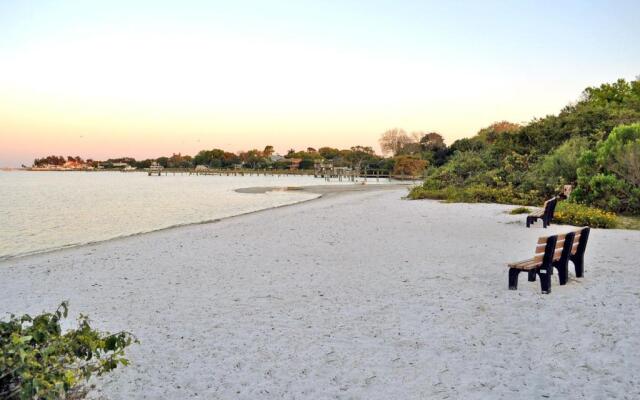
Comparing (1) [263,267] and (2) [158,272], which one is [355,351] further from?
(2) [158,272]

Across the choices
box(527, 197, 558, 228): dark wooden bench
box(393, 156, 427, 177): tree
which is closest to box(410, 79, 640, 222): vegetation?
box(527, 197, 558, 228): dark wooden bench

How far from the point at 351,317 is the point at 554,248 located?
342 cm

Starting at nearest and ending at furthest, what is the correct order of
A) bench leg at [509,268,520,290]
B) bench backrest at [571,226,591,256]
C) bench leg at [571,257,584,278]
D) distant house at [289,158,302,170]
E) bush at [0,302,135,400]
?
bush at [0,302,135,400]
bench leg at [509,268,520,290]
bench backrest at [571,226,591,256]
bench leg at [571,257,584,278]
distant house at [289,158,302,170]

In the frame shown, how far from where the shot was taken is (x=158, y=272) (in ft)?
33.5

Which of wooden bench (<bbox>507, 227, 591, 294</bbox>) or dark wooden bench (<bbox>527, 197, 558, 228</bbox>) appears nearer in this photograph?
wooden bench (<bbox>507, 227, 591, 294</bbox>)

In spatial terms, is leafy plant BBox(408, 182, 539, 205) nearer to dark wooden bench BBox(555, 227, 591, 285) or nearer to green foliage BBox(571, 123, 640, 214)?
green foliage BBox(571, 123, 640, 214)

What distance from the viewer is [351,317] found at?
678 centimetres

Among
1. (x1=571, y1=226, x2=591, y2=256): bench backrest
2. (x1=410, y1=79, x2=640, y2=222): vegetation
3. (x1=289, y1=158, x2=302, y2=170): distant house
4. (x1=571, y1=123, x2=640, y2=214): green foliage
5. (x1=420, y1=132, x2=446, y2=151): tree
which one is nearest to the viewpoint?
(x1=571, y1=226, x2=591, y2=256): bench backrest

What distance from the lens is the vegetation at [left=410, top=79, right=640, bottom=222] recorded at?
734 inches

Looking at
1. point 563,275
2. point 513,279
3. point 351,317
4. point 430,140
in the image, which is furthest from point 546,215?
point 430,140

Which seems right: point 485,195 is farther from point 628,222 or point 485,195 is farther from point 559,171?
point 628,222

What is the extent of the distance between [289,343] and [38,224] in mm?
22429

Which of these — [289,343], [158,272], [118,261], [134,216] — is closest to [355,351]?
[289,343]

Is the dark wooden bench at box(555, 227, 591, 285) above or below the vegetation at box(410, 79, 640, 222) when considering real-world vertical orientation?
below
